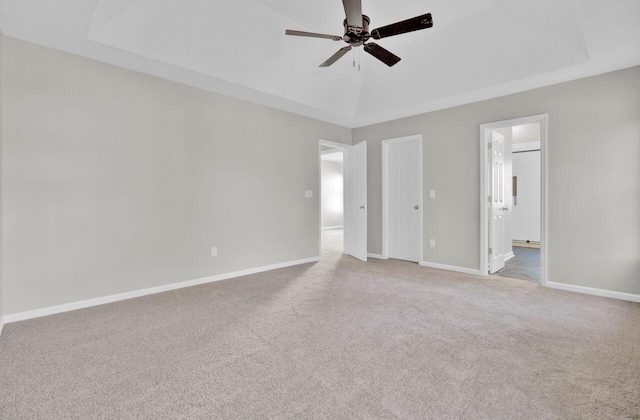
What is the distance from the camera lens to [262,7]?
10.0 ft

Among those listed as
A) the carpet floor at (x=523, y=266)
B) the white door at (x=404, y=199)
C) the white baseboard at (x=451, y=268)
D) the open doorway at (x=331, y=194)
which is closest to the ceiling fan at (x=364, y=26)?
the white door at (x=404, y=199)

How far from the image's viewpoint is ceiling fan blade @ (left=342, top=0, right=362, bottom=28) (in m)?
2.15

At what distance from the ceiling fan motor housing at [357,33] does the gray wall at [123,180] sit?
7.17 feet

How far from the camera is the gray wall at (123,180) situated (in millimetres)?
2729

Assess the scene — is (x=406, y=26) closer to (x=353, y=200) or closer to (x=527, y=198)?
(x=353, y=200)

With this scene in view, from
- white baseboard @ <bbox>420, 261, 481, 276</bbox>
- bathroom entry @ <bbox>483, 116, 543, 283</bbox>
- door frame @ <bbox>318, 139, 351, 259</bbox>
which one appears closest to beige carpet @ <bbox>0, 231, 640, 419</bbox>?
A: white baseboard @ <bbox>420, 261, 481, 276</bbox>

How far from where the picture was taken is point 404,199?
5336 millimetres

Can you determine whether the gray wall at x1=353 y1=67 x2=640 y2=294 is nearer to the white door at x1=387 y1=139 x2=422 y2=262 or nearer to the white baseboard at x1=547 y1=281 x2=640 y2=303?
the white baseboard at x1=547 y1=281 x2=640 y2=303

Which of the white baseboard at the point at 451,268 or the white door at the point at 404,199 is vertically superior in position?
the white door at the point at 404,199

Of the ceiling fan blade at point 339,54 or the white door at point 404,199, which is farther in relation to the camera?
the white door at point 404,199

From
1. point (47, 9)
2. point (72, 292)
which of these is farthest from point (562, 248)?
point (47, 9)

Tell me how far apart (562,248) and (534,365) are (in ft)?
7.82

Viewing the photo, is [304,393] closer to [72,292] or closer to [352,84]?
[72,292]

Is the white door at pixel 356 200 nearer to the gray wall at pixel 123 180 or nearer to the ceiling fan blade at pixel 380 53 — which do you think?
the gray wall at pixel 123 180
